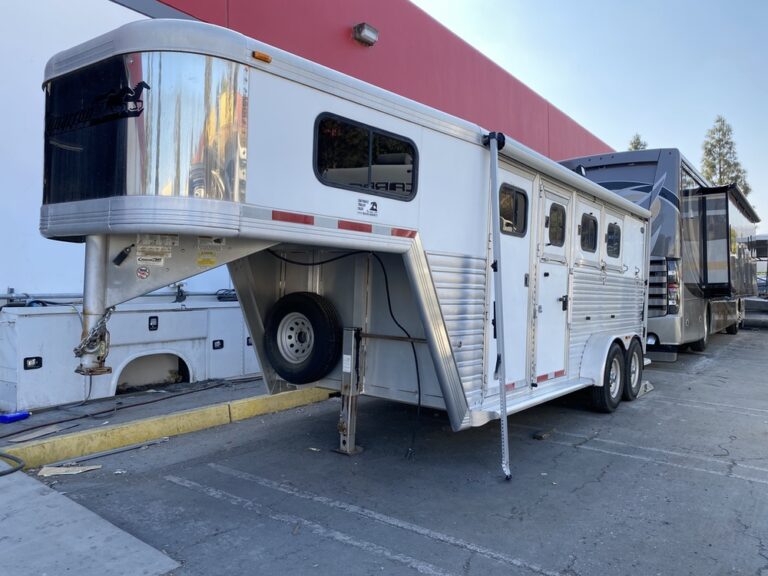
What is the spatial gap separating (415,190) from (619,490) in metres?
2.87

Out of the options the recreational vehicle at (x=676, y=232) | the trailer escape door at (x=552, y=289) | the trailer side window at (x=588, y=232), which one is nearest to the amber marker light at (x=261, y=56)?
the trailer escape door at (x=552, y=289)

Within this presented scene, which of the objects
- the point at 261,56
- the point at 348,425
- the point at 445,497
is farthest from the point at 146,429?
the point at 261,56

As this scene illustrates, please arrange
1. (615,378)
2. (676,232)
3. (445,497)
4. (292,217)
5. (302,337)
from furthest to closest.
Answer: (676,232) → (615,378) → (302,337) → (445,497) → (292,217)

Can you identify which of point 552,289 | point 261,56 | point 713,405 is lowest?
point 713,405

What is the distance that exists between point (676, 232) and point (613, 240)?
3.45 m

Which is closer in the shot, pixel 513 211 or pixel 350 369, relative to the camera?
pixel 350 369

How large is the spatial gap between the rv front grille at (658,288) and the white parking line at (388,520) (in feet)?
25.7

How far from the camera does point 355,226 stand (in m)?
3.89

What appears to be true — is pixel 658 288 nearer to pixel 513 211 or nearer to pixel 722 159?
pixel 513 211

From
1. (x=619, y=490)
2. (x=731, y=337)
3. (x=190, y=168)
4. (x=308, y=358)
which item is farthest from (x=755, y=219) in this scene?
(x=190, y=168)

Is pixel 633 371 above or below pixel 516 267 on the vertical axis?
below

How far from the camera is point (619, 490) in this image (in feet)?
15.2

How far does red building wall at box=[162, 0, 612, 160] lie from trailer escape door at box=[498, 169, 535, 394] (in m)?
5.15

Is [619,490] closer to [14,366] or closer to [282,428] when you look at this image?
[282,428]
